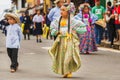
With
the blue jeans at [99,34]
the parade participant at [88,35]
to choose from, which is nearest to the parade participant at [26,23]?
the blue jeans at [99,34]

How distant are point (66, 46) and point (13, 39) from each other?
185 centimetres

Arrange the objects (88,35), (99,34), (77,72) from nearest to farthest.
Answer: (77,72)
(88,35)
(99,34)

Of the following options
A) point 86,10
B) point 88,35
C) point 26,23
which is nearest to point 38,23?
point 26,23

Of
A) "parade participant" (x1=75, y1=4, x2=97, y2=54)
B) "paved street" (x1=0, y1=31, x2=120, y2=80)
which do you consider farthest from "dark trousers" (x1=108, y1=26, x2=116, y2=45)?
"paved street" (x1=0, y1=31, x2=120, y2=80)

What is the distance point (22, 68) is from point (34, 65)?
2.74 ft

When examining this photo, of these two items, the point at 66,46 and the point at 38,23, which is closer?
the point at 66,46

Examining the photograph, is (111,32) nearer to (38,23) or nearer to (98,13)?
(98,13)

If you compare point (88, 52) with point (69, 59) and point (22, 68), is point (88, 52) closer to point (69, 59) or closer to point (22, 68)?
point (22, 68)

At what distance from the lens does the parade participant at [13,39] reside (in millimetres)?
14531

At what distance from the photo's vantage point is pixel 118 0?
2630cm

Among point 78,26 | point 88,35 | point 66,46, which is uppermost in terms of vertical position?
point 78,26

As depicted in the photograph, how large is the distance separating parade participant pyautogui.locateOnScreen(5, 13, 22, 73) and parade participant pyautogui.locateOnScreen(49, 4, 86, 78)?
1.43 m

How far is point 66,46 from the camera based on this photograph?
13.3 m

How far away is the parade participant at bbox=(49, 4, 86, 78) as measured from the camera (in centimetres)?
1307
